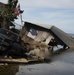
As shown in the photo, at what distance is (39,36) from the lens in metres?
38.0

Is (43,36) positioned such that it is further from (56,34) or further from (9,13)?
(9,13)

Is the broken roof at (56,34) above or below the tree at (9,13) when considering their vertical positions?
below

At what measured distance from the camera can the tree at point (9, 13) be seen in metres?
42.8

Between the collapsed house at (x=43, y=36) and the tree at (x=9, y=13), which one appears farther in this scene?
the tree at (x=9, y=13)

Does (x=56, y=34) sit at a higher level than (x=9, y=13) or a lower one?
lower

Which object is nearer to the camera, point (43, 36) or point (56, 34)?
point (56, 34)

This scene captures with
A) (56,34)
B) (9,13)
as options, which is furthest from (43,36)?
(9,13)

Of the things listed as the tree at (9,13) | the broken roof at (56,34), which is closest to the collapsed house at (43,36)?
the broken roof at (56,34)

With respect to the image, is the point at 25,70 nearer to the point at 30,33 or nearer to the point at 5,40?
the point at 5,40

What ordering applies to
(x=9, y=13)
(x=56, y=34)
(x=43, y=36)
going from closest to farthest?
(x=56, y=34)
(x=43, y=36)
(x=9, y=13)

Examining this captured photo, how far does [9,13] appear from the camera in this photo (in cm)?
4362

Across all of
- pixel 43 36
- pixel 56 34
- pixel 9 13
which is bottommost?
pixel 43 36

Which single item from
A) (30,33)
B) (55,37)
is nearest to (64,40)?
(55,37)

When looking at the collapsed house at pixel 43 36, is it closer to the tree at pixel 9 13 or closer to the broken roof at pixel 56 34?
the broken roof at pixel 56 34
